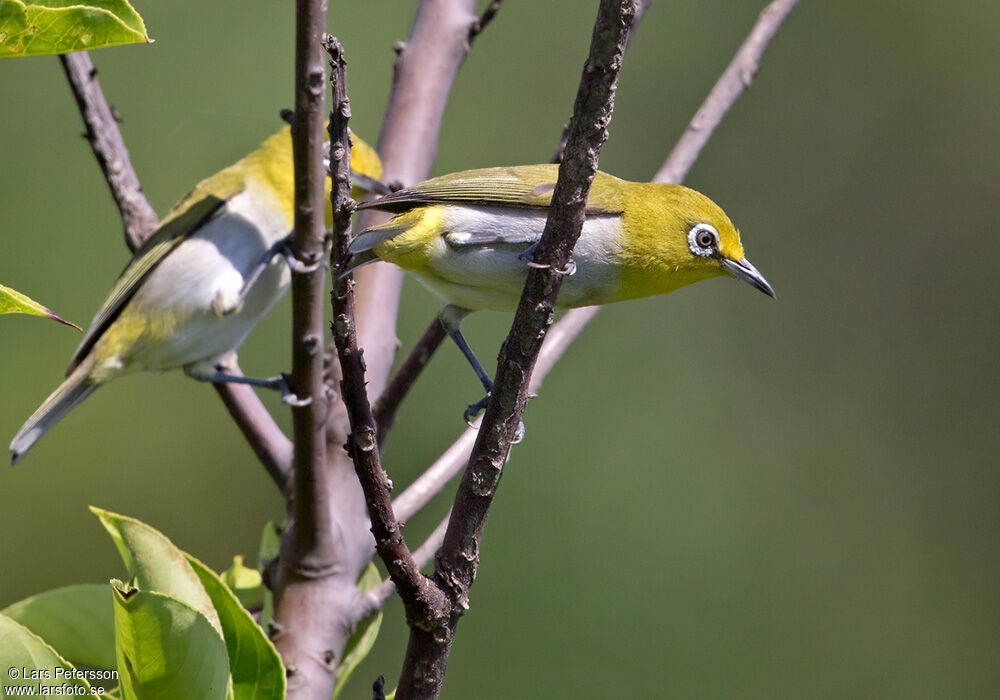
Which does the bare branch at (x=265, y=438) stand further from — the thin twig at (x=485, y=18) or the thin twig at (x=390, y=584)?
the thin twig at (x=485, y=18)

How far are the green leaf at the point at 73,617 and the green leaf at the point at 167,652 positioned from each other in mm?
441

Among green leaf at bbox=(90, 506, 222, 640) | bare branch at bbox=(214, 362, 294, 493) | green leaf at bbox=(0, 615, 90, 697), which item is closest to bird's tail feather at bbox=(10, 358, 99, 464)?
bare branch at bbox=(214, 362, 294, 493)

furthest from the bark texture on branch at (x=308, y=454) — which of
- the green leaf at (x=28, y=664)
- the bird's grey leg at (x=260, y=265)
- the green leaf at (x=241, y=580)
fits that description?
the bird's grey leg at (x=260, y=265)

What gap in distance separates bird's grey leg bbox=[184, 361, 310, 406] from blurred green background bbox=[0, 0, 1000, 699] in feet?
6.34

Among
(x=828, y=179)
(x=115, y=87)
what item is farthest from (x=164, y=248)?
(x=828, y=179)

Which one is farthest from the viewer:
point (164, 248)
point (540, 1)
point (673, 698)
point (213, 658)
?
point (540, 1)

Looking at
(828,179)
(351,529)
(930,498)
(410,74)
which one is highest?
(828,179)

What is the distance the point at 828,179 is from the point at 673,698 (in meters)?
3.44

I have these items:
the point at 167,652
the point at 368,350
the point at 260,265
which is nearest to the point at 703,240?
the point at 368,350

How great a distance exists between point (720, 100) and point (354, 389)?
193 centimetres

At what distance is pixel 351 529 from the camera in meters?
2.43

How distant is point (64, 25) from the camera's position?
4.48ft

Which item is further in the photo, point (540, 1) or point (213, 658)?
point (540, 1)

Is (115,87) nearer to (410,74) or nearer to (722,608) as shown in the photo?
(410,74)
